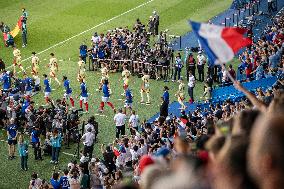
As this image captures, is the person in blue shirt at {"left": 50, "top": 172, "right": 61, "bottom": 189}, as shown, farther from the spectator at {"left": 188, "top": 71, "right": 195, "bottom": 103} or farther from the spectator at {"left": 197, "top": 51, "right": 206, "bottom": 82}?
the spectator at {"left": 197, "top": 51, "right": 206, "bottom": 82}

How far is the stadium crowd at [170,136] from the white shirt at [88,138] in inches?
1.2

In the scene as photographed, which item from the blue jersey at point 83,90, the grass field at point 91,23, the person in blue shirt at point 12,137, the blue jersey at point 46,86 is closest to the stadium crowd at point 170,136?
the person in blue shirt at point 12,137

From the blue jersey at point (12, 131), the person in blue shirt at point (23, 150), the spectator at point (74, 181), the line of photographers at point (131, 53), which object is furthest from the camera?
the line of photographers at point (131, 53)

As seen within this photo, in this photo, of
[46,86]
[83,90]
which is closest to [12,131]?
[83,90]

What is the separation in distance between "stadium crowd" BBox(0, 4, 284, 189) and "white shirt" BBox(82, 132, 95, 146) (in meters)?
0.03

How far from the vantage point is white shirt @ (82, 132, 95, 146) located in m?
18.9

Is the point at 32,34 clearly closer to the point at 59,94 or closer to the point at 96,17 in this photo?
the point at 96,17

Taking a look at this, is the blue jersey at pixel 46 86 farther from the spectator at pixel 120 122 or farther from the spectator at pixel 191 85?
the spectator at pixel 191 85

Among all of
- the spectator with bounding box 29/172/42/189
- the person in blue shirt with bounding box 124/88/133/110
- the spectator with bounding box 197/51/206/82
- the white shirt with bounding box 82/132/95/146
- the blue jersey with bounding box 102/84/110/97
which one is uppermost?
the spectator with bounding box 197/51/206/82

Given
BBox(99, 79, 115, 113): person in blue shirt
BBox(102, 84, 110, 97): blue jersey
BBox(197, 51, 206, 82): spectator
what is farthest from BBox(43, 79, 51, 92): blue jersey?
BBox(197, 51, 206, 82): spectator

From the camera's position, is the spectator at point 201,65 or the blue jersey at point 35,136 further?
the spectator at point 201,65

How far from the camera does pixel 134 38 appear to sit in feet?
89.5

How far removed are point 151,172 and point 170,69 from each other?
22.8 meters

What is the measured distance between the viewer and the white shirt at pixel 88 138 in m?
18.9
